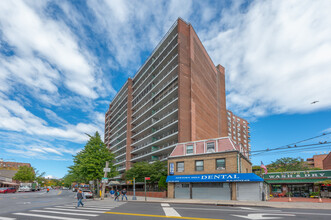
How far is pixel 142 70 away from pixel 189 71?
2325cm

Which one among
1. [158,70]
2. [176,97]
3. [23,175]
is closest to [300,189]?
[176,97]

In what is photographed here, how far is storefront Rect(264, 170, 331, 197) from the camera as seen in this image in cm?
4281

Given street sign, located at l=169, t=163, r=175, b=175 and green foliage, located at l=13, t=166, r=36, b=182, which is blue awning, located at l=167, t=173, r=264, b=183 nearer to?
street sign, located at l=169, t=163, r=175, b=175

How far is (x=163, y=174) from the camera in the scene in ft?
123

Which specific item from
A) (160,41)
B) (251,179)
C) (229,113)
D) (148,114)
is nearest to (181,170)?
(251,179)

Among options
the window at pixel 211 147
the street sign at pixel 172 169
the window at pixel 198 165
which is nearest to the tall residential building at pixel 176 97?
the street sign at pixel 172 169

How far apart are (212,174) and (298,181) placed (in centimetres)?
2795

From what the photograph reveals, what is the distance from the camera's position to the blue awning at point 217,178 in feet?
81.1

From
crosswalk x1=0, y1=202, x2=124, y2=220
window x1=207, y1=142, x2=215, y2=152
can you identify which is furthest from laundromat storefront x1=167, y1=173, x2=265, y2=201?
crosswalk x1=0, y1=202, x2=124, y2=220

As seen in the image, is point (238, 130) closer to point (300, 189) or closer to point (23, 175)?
point (300, 189)

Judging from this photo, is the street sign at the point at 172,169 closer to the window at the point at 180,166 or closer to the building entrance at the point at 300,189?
the window at the point at 180,166

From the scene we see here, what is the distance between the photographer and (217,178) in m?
27.0

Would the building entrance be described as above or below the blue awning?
below

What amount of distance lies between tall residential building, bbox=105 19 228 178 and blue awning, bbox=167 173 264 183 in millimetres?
10340
